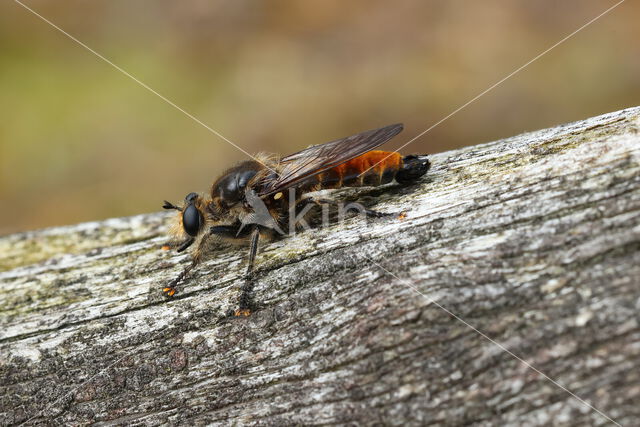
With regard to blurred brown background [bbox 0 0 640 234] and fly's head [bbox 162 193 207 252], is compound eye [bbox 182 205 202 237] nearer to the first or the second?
fly's head [bbox 162 193 207 252]

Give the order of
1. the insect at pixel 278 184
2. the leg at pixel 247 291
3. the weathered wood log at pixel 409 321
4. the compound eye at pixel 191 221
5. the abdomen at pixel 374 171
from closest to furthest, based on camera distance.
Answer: the weathered wood log at pixel 409 321
the leg at pixel 247 291
the abdomen at pixel 374 171
the insect at pixel 278 184
the compound eye at pixel 191 221

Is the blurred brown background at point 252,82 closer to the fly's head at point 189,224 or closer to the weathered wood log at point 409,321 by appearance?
the fly's head at point 189,224

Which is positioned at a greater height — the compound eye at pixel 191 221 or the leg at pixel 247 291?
the compound eye at pixel 191 221

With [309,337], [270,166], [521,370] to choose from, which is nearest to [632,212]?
[521,370]

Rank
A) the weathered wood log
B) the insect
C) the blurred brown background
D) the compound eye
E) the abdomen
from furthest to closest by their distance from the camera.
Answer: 1. the blurred brown background
2. the compound eye
3. the insect
4. the abdomen
5. the weathered wood log

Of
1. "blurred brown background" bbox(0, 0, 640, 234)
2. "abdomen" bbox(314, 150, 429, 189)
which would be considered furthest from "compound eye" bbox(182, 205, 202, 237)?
"blurred brown background" bbox(0, 0, 640, 234)

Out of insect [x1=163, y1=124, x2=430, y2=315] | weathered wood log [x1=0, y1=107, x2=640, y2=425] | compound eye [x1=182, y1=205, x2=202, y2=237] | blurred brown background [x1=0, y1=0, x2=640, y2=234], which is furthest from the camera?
blurred brown background [x1=0, y1=0, x2=640, y2=234]

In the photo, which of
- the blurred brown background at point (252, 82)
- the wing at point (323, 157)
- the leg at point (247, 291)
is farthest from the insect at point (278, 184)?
the blurred brown background at point (252, 82)

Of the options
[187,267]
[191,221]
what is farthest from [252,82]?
[187,267]
